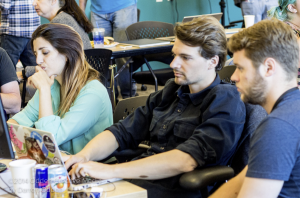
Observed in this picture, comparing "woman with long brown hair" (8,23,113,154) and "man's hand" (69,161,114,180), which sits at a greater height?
"woman with long brown hair" (8,23,113,154)

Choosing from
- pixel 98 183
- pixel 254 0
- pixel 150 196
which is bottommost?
pixel 150 196

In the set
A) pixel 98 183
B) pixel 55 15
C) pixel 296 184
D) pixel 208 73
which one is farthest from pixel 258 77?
pixel 55 15

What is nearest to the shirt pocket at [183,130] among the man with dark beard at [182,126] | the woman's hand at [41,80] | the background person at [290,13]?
the man with dark beard at [182,126]

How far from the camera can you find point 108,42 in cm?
347

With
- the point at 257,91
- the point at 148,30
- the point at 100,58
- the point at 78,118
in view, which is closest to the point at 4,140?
the point at 78,118

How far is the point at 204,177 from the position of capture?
1.24 m

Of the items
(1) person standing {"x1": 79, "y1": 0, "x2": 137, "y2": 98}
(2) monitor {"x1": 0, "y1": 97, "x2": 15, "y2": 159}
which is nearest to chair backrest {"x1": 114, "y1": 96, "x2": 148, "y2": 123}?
(2) monitor {"x1": 0, "y1": 97, "x2": 15, "y2": 159}

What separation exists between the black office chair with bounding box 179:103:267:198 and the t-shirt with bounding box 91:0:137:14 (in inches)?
133

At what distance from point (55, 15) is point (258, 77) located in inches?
94.5

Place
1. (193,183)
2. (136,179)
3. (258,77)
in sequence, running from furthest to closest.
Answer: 1. (136,179)
2. (193,183)
3. (258,77)

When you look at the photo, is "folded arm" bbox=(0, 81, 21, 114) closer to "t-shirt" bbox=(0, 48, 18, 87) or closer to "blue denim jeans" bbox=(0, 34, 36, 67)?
"t-shirt" bbox=(0, 48, 18, 87)

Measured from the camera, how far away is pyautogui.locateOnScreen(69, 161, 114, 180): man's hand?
4.30 ft

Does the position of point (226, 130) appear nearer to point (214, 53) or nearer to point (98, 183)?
point (214, 53)

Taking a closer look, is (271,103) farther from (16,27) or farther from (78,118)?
(16,27)
